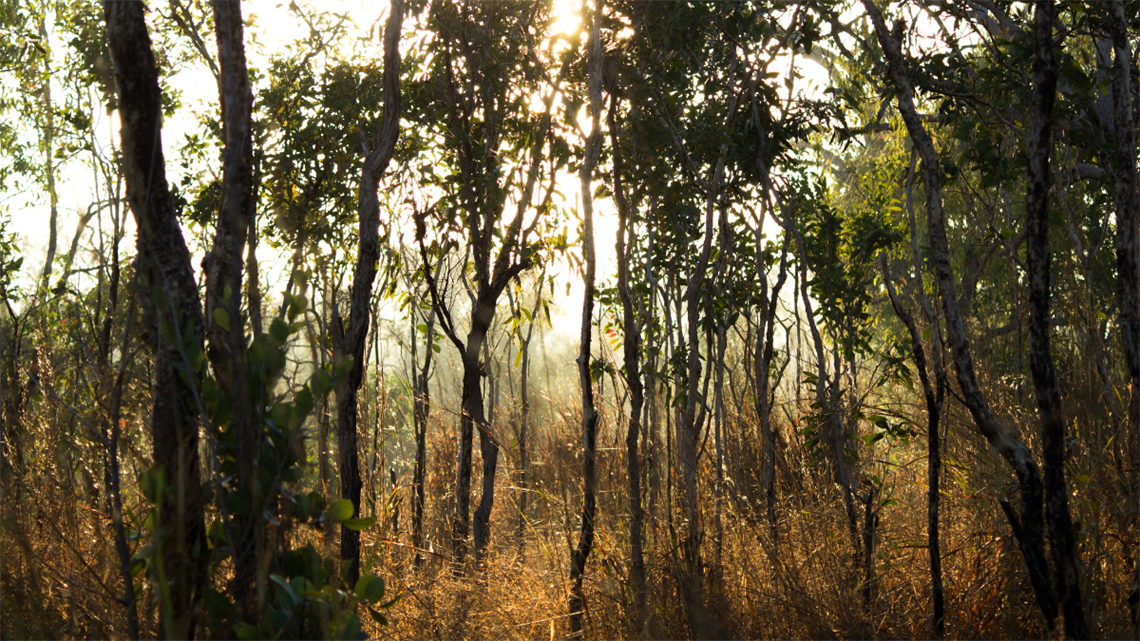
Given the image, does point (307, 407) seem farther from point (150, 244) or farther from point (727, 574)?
point (727, 574)

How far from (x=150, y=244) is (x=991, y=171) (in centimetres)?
234

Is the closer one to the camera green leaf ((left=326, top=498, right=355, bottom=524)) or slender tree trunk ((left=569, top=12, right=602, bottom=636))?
green leaf ((left=326, top=498, right=355, bottom=524))

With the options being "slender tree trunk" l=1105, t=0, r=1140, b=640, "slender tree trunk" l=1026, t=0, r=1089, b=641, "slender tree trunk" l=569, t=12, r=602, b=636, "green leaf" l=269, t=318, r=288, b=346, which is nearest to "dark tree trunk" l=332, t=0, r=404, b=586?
"slender tree trunk" l=569, t=12, r=602, b=636

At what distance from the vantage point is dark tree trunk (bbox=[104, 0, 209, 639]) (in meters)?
1.30

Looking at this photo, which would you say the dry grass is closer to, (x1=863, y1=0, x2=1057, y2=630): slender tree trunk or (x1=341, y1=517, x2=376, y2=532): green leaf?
(x1=863, y1=0, x2=1057, y2=630): slender tree trunk

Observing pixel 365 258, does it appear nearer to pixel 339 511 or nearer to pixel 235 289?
pixel 235 289

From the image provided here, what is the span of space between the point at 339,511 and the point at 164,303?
1.52ft

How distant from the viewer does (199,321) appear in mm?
1405

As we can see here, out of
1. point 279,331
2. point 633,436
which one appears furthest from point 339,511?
point 633,436

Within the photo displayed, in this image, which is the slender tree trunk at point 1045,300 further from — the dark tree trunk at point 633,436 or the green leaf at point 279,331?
the green leaf at point 279,331

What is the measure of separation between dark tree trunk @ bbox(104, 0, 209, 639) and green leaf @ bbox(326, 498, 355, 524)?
25 centimetres

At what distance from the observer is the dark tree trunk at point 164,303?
1.30 m

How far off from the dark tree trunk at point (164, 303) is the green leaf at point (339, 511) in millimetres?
251

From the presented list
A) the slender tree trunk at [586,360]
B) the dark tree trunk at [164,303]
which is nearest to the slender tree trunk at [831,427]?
the slender tree trunk at [586,360]
